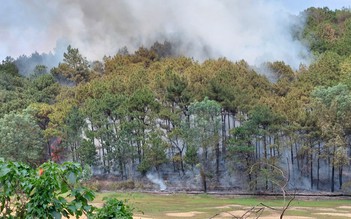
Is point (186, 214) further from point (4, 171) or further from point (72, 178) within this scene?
point (4, 171)

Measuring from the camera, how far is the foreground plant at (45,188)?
4.57 metres

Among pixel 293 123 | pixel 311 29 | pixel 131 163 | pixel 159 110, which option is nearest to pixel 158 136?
pixel 159 110

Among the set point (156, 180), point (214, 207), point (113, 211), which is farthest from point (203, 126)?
point (113, 211)

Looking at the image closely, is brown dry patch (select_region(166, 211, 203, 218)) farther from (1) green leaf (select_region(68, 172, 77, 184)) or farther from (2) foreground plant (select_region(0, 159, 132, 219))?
(1) green leaf (select_region(68, 172, 77, 184))

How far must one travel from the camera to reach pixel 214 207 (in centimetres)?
3206

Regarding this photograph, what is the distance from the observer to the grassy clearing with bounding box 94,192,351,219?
27.0 metres

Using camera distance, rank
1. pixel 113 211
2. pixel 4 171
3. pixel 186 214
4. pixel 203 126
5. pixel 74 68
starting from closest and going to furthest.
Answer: pixel 4 171
pixel 113 211
pixel 186 214
pixel 203 126
pixel 74 68

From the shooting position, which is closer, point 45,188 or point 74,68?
point 45,188

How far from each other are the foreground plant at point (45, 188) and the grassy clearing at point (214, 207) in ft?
55.5

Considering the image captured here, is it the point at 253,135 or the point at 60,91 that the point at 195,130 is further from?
the point at 60,91

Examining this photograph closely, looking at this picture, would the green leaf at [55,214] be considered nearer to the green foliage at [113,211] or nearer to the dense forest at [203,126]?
the green foliage at [113,211]

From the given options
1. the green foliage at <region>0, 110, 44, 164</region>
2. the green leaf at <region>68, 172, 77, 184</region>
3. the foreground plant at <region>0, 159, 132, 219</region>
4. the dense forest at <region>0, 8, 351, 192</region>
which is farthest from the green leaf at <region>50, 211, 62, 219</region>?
the green foliage at <region>0, 110, 44, 164</region>

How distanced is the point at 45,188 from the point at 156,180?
44.7m

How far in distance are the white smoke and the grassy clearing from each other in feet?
16.4
